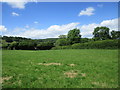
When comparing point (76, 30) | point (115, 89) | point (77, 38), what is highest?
point (76, 30)

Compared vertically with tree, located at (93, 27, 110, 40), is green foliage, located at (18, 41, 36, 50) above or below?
below

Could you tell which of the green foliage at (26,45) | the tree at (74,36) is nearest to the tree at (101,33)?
the tree at (74,36)

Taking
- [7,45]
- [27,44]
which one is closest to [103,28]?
[27,44]

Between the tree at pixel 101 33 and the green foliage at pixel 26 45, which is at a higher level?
the tree at pixel 101 33

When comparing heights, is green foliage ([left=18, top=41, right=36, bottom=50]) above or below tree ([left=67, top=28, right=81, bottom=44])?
below

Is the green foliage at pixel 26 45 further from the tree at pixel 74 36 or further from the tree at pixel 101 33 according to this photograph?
the tree at pixel 101 33

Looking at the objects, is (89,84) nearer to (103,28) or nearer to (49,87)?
(49,87)

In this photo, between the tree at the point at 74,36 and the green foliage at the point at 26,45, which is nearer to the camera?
the tree at the point at 74,36

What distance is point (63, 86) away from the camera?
4.54 meters

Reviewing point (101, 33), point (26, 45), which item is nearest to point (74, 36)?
point (101, 33)

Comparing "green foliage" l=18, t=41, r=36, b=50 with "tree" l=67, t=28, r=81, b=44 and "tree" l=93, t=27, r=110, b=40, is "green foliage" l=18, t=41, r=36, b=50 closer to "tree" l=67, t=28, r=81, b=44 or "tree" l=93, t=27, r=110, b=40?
"tree" l=67, t=28, r=81, b=44

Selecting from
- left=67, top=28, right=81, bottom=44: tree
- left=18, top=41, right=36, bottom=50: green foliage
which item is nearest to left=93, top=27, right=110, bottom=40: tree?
left=67, top=28, right=81, bottom=44: tree

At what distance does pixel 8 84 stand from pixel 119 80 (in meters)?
5.30

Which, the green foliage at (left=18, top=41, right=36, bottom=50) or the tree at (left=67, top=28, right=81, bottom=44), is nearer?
the tree at (left=67, top=28, right=81, bottom=44)
